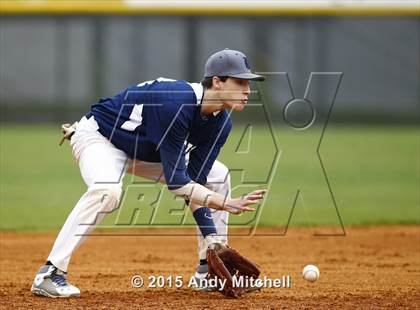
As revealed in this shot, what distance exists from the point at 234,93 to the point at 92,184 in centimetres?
110

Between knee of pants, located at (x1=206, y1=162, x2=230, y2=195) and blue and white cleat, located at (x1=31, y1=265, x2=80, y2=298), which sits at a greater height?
knee of pants, located at (x1=206, y1=162, x2=230, y2=195)

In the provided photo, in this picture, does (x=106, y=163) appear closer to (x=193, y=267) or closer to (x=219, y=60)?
(x=219, y=60)

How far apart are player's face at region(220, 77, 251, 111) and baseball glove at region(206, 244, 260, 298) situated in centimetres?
101

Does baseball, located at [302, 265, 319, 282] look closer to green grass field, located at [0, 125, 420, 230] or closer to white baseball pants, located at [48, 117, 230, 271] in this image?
white baseball pants, located at [48, 117, 230, 271]

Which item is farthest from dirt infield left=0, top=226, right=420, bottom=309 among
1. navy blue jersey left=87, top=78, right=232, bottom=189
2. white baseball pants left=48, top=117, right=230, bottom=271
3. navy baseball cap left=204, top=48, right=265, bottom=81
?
navy baseball cap left=204, top=48, right=265, bottom=81

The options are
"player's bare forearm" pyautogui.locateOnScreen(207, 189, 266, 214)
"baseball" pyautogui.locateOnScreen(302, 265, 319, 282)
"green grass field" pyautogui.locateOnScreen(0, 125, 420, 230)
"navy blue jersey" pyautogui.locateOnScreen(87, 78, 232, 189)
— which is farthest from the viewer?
"green grass field" pyautogui.locateOnScreen(0, 125, 420, 230)

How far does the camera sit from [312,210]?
11.4 metres

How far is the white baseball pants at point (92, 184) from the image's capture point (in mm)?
5590

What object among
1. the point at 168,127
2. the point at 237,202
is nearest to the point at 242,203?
the point at 237,202

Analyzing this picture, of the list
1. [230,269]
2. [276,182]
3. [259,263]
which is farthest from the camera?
[276,182]

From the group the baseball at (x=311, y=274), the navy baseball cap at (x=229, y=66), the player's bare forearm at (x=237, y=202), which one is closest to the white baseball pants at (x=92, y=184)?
the player's bare forearm at (x=237, y=202)

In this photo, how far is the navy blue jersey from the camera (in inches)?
218

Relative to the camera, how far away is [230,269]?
5922mm

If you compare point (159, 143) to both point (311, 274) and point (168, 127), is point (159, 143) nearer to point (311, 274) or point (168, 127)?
point (168, 127)
